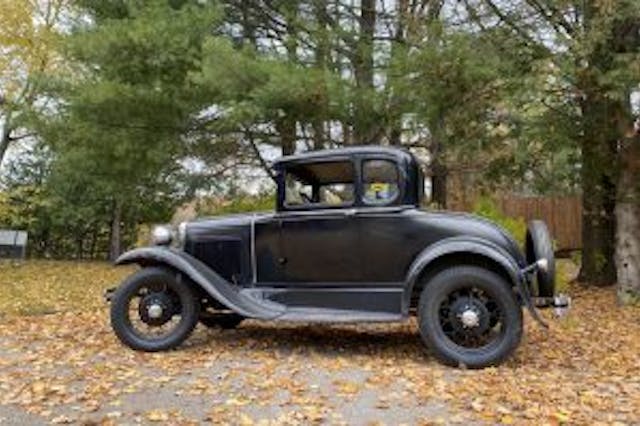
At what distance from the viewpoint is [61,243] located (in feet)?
76.8

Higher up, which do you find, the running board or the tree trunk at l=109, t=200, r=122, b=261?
the tree trunk at l=109, t=200, r=122, b=261

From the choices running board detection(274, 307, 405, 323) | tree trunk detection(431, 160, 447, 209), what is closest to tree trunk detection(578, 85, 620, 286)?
tree trunk detection(431, 160, 447, 209)

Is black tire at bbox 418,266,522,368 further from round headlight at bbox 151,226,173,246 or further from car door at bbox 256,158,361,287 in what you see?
round headlight at bbox 151,226,173,246

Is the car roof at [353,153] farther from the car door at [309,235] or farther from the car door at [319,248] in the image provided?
the car door at [319,248]

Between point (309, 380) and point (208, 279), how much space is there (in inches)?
65.7

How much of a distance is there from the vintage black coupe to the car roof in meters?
0.01

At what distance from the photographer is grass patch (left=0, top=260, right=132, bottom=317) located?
1185 centimetres

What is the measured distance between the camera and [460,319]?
23.3 feet

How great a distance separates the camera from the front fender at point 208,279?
24.7ft

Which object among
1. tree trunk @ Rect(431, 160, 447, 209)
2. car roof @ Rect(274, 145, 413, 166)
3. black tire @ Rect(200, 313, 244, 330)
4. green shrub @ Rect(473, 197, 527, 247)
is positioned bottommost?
black tire @ Rect(200, 313, 244, 330)

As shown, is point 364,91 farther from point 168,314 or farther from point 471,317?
point 471,317

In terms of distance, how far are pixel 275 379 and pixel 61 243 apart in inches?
724

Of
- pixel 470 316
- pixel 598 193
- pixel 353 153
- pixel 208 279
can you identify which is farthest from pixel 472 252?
pixel 598 193

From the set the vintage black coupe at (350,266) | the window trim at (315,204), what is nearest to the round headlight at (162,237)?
the vintage black coupe at (350,266)
